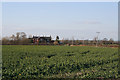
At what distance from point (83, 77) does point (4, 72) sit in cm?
348

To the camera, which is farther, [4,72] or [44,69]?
[44,69]

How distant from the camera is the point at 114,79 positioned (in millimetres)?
6945

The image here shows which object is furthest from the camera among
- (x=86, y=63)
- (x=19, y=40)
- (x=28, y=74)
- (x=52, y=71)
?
(x=19, y=40)

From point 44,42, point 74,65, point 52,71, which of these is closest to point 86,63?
point 74,65

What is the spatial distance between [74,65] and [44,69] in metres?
1.87

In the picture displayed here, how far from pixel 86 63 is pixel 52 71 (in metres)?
2.78

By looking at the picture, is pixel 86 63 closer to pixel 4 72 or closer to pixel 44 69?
pixel 44 69

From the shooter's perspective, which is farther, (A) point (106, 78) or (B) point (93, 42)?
(B) point (93, 42)

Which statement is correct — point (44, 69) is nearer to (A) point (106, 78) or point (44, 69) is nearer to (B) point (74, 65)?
(B) point (74, 65)

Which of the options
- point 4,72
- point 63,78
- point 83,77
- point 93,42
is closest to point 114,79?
point 83,77

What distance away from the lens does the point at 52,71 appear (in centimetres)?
782

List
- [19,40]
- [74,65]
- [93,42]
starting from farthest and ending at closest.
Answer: [93,42] → [19,40] → [74,65]

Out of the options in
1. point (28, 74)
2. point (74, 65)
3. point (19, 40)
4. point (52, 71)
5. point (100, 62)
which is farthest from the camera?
point (19, 40)

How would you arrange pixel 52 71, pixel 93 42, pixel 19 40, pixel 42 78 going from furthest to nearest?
pixel 93 42, pixel 19 40, pixel 52 71, pixel 42 78
